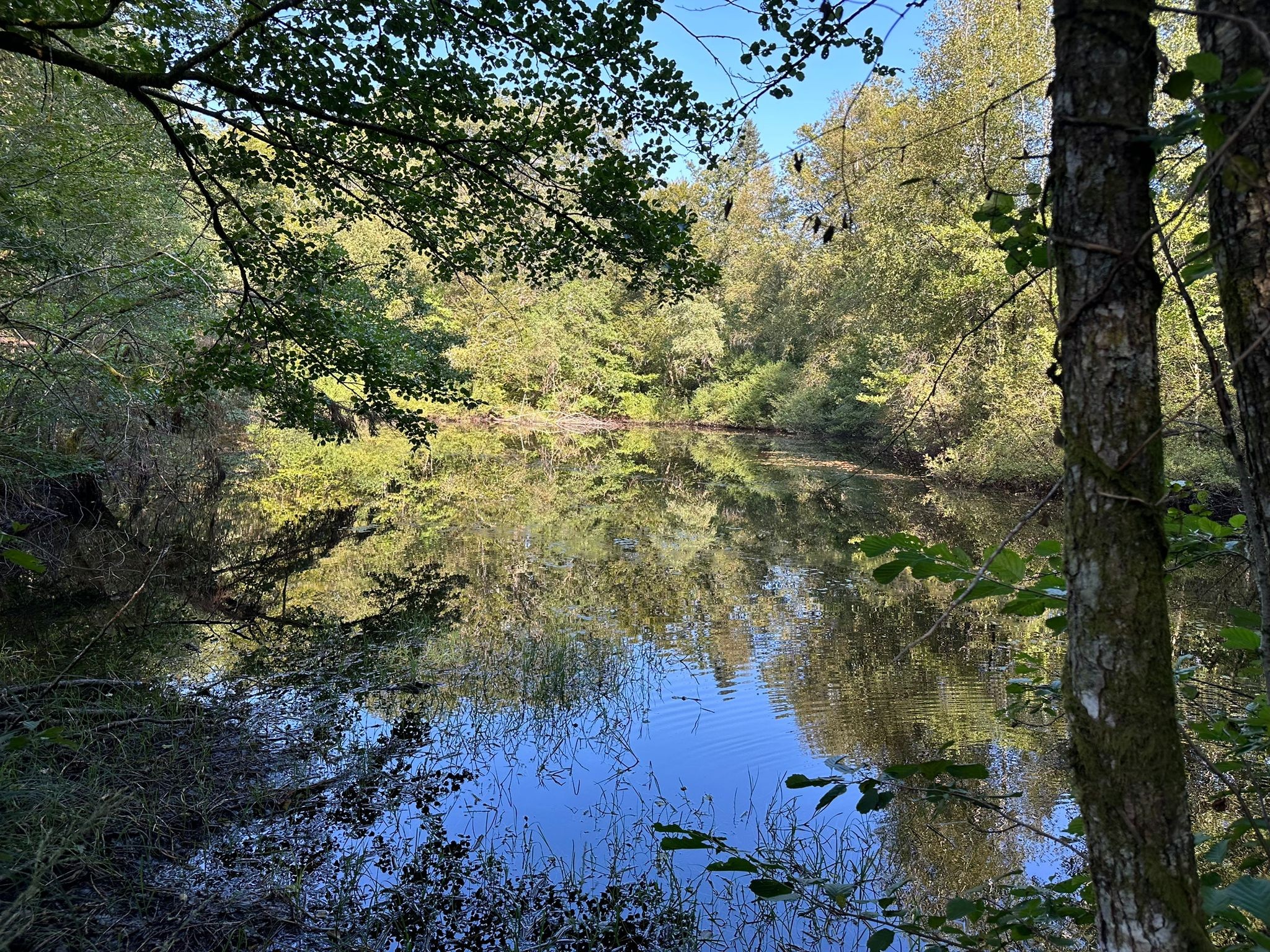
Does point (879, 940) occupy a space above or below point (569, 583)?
below

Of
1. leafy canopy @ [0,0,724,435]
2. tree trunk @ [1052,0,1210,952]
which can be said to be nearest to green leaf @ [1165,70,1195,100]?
tree trunk @ [1052,0,1210,952]

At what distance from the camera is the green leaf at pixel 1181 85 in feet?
3.26

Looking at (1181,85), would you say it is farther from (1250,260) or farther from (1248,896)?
(1248,896)

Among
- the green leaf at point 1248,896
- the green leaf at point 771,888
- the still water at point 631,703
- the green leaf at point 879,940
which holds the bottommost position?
the green leaf at point 879,940

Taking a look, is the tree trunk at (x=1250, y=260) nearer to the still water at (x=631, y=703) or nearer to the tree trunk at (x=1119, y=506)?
the tree trunk at (x=1119, y=506)

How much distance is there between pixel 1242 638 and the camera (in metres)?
1.83

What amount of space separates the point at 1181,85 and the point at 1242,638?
1.47 m

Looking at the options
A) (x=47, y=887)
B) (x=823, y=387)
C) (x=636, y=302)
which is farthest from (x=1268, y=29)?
(x=636, y=302)

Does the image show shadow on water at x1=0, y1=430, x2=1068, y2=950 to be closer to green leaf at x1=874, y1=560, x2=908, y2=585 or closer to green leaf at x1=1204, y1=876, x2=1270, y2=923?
green leaf at x1=874, y1=560, x2=908, y2=585

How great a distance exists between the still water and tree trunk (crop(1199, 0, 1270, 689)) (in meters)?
0.84

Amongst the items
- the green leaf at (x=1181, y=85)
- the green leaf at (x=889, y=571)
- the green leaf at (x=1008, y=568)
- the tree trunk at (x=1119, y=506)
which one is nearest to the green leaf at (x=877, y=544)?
the green leaf at (x=889, y=571)

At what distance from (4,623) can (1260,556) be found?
10164mm

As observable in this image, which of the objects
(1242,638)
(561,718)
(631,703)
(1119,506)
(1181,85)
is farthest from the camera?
(631,703)

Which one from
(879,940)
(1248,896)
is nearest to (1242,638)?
(1248,896)
